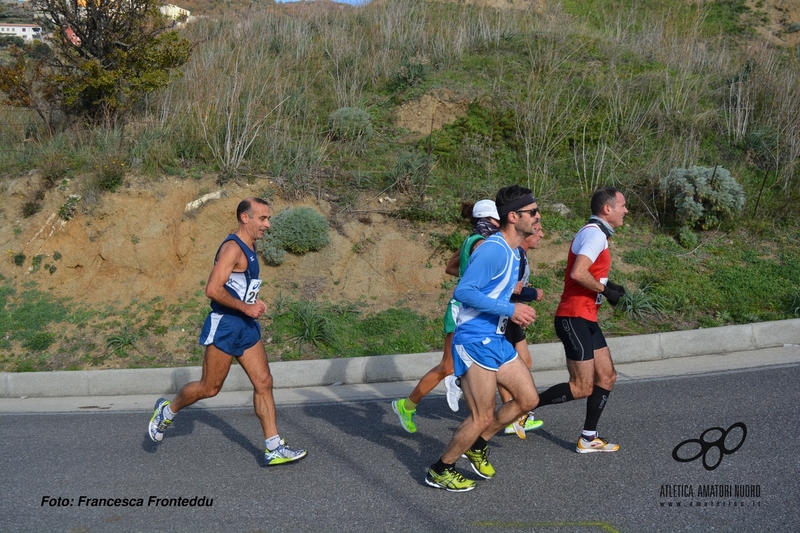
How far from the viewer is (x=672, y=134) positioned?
12.8 metres

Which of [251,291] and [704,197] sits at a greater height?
[251,291]

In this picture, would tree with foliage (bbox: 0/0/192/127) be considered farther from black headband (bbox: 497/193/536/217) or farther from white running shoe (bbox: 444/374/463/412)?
black headband (bbox: 497/193/536/217)

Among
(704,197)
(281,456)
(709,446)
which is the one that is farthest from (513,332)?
(704,197)

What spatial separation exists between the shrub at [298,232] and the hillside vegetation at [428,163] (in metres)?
0.23

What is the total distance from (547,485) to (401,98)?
1007cm

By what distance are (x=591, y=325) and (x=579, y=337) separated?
5.5 inches

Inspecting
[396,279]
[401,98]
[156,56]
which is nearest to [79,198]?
[156,56]

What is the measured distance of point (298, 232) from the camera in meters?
9.87

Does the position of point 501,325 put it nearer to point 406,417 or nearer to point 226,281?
point 406,417

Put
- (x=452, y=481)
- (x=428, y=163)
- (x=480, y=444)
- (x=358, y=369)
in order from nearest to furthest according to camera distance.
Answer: (x=452, y=481) → (x=480, y=444) → (x=358, y=369) → (x=428, y=163)

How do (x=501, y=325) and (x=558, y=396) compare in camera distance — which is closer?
(x=501, y=325)

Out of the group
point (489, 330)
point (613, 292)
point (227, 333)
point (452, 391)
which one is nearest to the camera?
point (489, 330)

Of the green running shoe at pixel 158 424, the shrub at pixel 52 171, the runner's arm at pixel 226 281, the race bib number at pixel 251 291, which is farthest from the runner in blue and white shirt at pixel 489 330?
the shrub at pixel 52 171

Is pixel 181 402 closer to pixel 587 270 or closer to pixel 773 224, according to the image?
pixel 587 270
